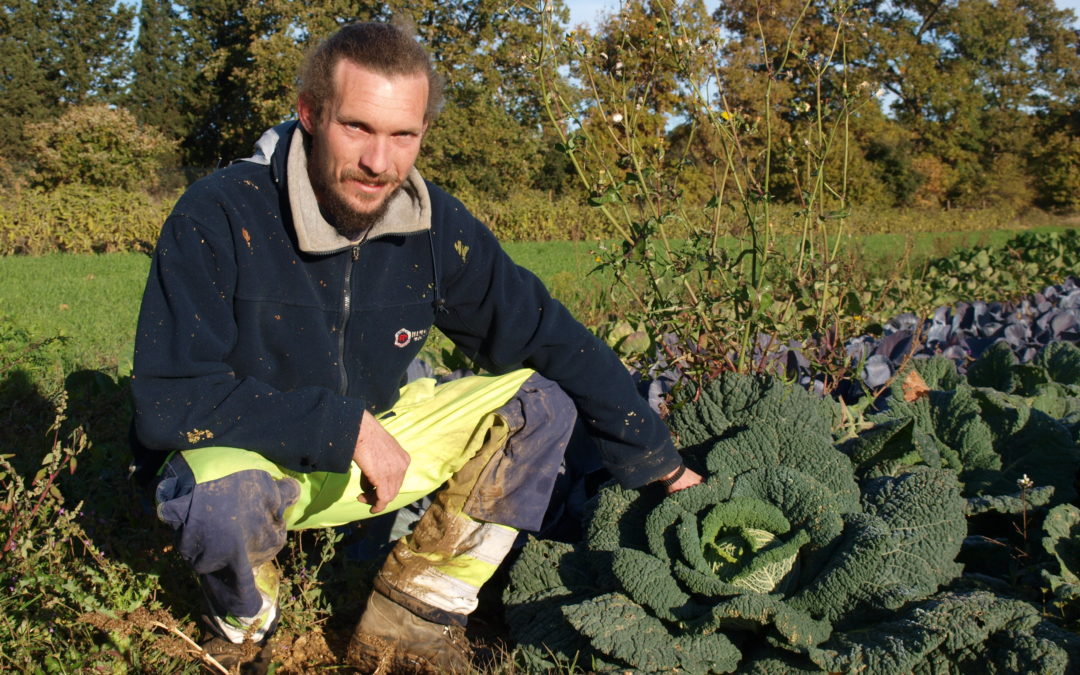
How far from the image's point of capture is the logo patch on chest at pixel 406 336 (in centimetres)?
241

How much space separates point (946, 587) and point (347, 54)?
6.57ft

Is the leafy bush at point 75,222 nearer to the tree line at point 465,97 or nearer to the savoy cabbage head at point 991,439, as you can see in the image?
the tree line at point 465,97

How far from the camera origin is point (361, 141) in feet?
7.10

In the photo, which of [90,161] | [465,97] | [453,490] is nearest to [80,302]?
[453,490]

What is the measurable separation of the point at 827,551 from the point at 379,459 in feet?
3.73

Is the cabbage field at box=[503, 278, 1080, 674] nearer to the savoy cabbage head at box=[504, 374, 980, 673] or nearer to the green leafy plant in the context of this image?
the savoy cabbage head at box=[504, 374, 980, 673]

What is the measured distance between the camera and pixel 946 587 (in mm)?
2238

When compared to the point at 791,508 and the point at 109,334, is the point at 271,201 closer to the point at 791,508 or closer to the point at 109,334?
the point at 791,508

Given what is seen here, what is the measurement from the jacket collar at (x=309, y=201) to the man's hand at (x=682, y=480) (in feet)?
3.20

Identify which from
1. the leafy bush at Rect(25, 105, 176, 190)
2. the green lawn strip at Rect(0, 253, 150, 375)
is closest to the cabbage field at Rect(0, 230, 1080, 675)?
the green lawn strip at Rect(0, 253, 150, 375)

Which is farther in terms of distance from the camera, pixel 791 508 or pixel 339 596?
pixel 339 596

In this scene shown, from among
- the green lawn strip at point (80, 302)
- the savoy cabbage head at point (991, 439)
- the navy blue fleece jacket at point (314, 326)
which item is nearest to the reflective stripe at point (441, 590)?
the navy blue fleece jacket at point (314, 326)

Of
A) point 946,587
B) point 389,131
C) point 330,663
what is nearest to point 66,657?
point 330,663

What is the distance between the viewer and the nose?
7.04 ft
